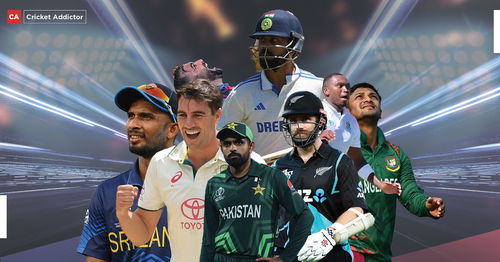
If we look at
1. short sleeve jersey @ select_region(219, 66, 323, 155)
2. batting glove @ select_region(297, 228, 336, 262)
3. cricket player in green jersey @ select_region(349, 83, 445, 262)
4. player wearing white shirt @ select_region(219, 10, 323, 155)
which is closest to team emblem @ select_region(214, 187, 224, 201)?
batting glove @ select_region(297, 228, 336, 262)

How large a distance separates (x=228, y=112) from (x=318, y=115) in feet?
6.49

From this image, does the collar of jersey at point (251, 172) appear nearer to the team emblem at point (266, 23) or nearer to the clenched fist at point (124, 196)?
the clenched fist at point (124, 196)

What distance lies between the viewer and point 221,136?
5203 millimetres

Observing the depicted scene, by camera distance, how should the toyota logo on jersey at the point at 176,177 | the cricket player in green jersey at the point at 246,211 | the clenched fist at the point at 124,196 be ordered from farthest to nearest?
the toyota logo on jersey at the point at 176,177
the clenched fist at the point at 124,196
the cricket player in green jersey at the point at 246,211

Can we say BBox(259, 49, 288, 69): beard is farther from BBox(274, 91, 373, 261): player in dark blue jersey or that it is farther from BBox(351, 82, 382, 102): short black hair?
BBox(351, 82, 382, 102): short black hair

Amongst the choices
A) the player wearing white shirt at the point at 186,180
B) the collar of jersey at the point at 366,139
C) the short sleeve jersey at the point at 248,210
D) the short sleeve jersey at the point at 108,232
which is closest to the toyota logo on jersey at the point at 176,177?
the player wearing white shirt at the point at 186,180

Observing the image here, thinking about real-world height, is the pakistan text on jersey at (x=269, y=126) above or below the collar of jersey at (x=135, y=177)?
above

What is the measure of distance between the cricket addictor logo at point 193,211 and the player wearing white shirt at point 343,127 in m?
2.09

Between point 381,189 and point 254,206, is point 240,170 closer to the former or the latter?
point 254,206

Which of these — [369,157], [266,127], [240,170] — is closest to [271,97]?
[266,127]

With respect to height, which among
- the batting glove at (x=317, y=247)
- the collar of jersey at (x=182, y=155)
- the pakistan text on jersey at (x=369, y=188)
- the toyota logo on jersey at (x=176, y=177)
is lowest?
the batting glove at (x=317, y=247)

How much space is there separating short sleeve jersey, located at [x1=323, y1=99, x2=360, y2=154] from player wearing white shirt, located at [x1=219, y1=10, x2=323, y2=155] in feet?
1.14

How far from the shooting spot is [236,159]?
522cm

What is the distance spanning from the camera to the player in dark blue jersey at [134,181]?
6.32 m
